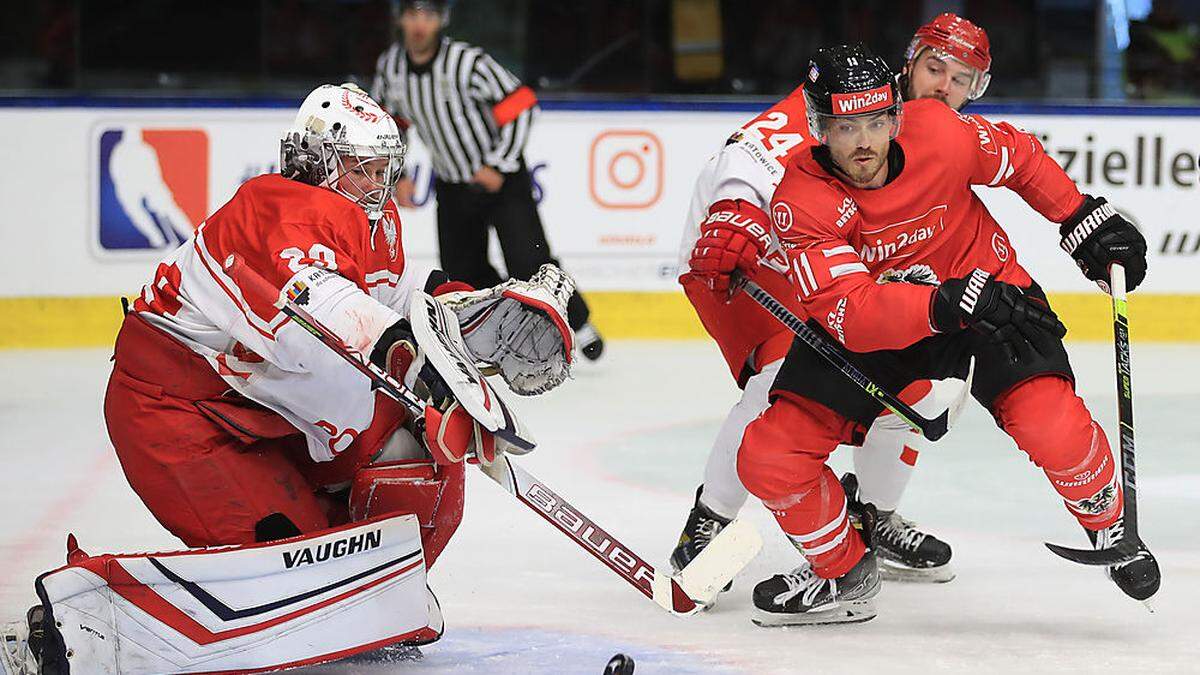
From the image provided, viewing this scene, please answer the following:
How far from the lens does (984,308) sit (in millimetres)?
2414

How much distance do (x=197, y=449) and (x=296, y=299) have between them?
345 millimetres

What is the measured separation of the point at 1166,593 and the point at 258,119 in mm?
3835

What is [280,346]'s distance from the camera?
7.68 feet

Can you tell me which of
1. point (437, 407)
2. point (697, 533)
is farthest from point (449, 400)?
point (697, 533)

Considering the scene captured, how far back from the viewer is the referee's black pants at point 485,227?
5.40 meters

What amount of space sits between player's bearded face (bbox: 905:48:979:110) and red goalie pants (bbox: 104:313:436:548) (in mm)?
1108

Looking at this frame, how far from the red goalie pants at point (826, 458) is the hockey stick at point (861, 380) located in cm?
7

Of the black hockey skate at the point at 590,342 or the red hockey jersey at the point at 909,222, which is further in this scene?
the black hockey skate at the point at 590,342

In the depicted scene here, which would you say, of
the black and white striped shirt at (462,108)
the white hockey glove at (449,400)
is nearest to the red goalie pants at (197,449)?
Answer: the white hockey glove at (449,400)

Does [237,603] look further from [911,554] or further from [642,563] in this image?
[911,554]

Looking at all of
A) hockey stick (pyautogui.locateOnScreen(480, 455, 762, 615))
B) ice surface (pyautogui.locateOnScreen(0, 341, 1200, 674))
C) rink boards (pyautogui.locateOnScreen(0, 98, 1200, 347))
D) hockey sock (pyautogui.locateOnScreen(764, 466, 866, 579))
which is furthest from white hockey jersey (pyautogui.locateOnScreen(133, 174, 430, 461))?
rink boards (pyautogui.locateOnScreen(0, 98, 1200, 347))

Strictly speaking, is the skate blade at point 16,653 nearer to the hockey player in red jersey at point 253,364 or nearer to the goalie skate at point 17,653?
the goalie skate at point 17,653

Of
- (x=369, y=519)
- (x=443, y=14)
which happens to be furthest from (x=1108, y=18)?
(x=369, y=519)

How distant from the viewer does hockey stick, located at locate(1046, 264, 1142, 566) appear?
2574mm
